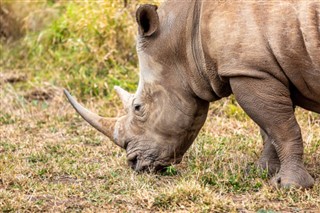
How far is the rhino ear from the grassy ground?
3.86ft

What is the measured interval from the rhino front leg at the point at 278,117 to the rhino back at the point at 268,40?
0.30ft

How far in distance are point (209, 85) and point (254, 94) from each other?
0.48 metres

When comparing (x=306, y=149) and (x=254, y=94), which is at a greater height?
(x=254, y=94)

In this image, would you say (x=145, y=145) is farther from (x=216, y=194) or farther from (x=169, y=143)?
(x=216, y=194)

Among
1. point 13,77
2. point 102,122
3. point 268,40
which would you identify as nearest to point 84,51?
point 13,77

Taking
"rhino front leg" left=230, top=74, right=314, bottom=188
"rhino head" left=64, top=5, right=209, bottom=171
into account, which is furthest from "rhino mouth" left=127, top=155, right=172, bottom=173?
"rhino front leg" left=230, top=74, right=314, bottom=188

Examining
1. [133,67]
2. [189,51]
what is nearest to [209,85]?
[189,51]

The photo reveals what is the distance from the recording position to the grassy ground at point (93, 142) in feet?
20.8

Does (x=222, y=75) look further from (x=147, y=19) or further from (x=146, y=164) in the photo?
(x=146, y=164)

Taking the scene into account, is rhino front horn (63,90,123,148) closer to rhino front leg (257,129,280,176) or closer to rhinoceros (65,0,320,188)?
rhinoceros (65,0,320,188)

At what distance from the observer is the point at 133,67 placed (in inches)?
435

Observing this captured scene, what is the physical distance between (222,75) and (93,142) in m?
2.70

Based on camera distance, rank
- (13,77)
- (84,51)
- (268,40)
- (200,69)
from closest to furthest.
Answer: (268,40) → (200,69) → (84,51) → (13,77)

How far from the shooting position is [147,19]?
274 inches
